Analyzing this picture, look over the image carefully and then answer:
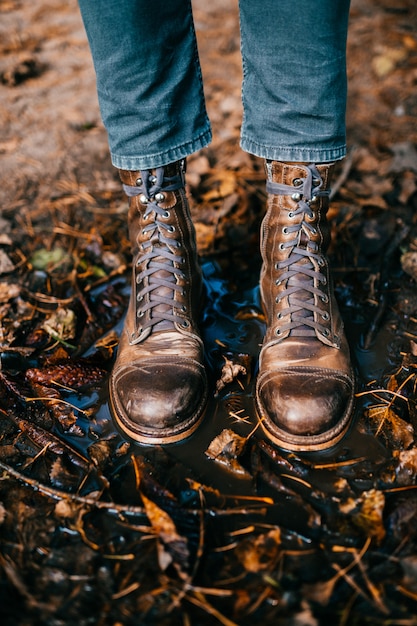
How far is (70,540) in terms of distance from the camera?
129 cm

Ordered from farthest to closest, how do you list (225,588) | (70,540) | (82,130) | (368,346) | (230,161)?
(82,130)
(230,161)
(368,346)
(70,540)
(225,588)

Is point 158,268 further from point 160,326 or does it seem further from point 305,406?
point 305,406

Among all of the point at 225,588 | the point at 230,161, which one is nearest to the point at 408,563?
the point at 225,588

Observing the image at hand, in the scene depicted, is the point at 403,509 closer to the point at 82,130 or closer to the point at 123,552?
the point at 123,552

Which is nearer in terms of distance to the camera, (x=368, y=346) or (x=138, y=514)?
(x=138, y=514)

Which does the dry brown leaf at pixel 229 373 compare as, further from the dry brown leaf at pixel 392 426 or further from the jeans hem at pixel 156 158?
the jeans hem at pixel 156 158

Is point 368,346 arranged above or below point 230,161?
below

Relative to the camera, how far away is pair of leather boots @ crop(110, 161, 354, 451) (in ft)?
4.79

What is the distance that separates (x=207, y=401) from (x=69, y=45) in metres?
2.84

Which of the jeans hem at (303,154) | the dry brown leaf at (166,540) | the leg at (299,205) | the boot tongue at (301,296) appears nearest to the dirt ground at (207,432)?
the dry brown leaf at (166,540)

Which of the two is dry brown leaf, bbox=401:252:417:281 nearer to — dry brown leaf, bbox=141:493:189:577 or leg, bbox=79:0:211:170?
leg, bbox=79:0:211:170

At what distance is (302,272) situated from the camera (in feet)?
5.29

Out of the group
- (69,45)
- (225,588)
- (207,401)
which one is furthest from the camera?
(69,45)

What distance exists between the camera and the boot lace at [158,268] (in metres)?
1.62
